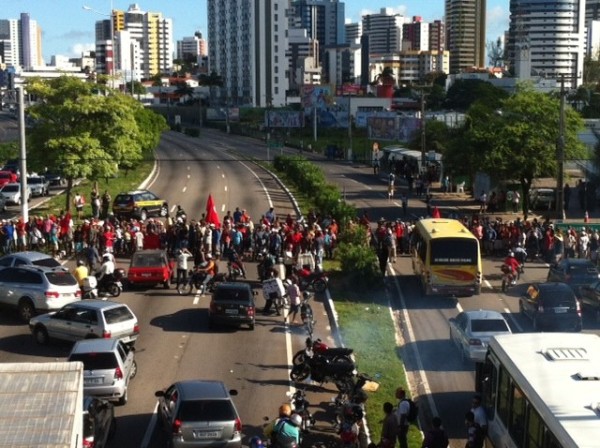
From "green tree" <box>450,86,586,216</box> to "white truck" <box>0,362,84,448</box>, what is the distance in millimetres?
36461

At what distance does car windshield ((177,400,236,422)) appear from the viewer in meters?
16.3

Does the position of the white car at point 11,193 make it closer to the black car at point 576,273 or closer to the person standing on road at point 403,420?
the black car at point 576,273

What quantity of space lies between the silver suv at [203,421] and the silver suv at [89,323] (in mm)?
6720

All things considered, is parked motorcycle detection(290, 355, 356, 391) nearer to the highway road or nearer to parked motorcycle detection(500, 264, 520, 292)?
the highway road

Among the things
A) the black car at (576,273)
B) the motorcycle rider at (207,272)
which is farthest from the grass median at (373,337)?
the black car at (576,273)

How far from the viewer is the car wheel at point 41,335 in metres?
24.1

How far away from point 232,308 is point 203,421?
31.4ft

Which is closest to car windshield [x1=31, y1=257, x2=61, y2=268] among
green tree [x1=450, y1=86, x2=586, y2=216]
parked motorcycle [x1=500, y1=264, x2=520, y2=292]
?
parked motorcycle [x1=500, y1=264, x2=520, y2=292]

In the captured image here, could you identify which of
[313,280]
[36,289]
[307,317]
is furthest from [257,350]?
[313,280]

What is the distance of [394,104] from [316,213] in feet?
408

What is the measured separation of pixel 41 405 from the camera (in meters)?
12.2

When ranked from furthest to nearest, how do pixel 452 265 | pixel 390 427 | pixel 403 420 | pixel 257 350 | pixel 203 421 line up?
pixel 452 265 → pixel 257 350 → pixel 403 420 → pixel 390 427 → pixel 203 421

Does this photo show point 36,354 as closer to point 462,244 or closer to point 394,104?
A: point 462,244

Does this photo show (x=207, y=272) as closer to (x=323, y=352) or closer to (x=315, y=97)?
(x=323, y=352)
